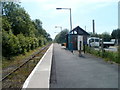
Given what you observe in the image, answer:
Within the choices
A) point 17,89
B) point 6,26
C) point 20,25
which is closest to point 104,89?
point 17,89

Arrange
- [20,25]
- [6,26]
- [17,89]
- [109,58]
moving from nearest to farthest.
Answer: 1. [17,89]
2. [109,58]
3. [6,26]
4. [20,25]

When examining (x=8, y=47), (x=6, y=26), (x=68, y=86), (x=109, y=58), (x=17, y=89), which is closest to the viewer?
(x=68, y=86)

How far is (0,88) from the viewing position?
8.82 metres

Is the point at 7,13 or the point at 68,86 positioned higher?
the point at 7,13

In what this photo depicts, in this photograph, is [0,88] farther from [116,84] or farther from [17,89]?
[116,84]

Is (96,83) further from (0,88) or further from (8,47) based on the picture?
(8,47)

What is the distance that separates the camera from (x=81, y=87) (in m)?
7.74

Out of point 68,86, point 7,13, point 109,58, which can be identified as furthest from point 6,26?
point 68,86

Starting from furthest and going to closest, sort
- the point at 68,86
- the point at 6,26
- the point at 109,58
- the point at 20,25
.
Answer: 1. the point at 20,25
2. the point at 6,26
3. the point at 109,58
4. the point at 68,86

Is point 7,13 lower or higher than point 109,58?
higher

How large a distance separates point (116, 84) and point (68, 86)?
6.08ft

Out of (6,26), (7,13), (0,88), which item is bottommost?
(0,88)

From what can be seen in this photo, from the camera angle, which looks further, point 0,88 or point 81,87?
point 0,88

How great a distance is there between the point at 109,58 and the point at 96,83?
978 cm
